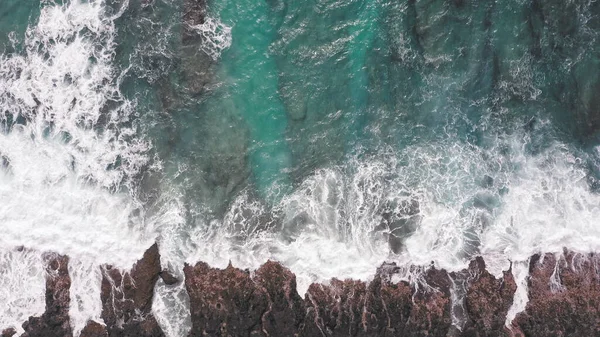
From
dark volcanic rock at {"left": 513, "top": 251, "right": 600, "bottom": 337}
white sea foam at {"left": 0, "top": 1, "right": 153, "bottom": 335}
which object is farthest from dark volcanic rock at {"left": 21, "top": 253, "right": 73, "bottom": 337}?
dark volcanic rock at {"left": 513, "top": 251, "right": 600, "bottom": 337}

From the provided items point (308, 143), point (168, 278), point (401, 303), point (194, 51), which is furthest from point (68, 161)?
point (401, 303)

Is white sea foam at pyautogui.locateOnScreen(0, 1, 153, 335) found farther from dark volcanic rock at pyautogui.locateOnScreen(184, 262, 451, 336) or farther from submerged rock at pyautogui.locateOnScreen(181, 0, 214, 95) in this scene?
dark volcanic rock at pyautogui.locateOnScreen(184, 262, 451, 336)

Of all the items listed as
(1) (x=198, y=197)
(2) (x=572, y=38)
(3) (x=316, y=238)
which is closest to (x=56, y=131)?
(1) (x=198, y=197)

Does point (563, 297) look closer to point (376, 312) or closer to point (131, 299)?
point (376, 312)

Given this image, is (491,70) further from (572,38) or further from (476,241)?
(476,241)

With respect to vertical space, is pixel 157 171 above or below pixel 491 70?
below

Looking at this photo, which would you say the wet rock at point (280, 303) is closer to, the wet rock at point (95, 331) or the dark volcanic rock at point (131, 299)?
the dark volcanic rock at point (131, 299)

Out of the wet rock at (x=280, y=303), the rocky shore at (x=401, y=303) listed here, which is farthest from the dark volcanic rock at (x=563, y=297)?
the wet rock at (x=280, y=303)
